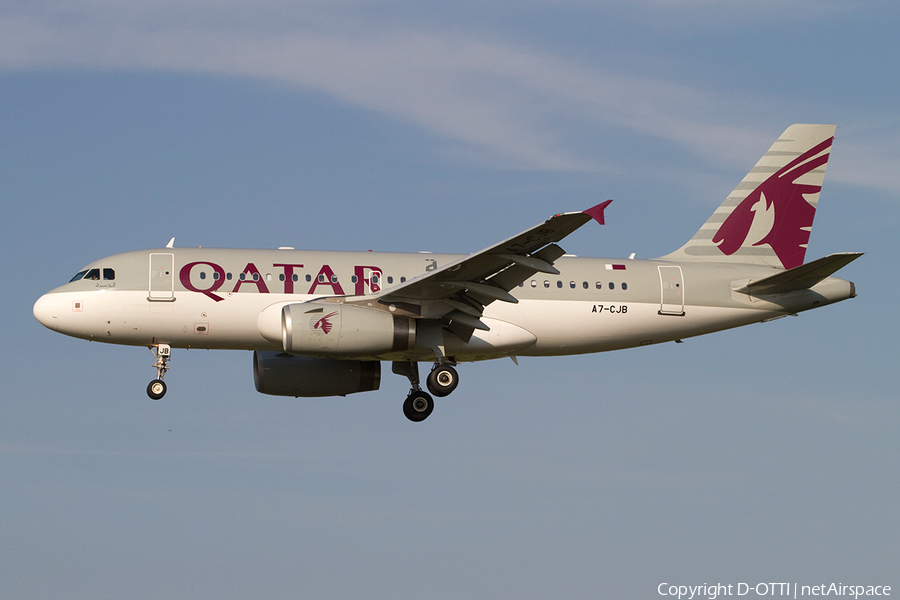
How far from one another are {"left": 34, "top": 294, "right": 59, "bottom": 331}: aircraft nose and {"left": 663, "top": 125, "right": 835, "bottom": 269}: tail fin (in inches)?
685

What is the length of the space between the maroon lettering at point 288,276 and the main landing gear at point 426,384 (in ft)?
14.3

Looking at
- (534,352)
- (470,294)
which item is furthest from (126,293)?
(534,352)

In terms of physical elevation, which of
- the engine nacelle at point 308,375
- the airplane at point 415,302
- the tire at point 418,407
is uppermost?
the airplane at point 415,302

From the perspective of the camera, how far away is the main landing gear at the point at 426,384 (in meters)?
30.9

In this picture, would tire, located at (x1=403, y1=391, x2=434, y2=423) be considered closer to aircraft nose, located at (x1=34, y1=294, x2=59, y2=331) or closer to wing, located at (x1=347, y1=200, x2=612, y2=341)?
wing, located at (x1=347, y1=200, x2=612, y2=341)

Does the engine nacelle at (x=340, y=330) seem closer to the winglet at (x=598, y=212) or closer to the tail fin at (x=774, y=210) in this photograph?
the winglet at (x=598, y=212)

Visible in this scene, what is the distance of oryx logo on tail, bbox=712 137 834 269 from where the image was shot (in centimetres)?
3481

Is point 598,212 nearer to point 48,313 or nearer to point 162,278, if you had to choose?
point 162,278

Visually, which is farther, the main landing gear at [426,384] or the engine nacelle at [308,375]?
the engine nacelle at [308,375]

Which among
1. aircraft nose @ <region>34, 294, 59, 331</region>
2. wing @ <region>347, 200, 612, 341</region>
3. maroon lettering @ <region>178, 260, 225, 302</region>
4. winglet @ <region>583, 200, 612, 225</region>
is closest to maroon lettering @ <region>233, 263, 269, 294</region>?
maroon lettering @ <region>178, 260, 225, 302</region>

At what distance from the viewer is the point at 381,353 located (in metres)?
29.5

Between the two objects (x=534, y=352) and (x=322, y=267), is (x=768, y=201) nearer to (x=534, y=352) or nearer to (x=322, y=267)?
(x=534, y=352)

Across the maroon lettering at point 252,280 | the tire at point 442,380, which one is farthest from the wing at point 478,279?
the maroon lettering at point 252,280

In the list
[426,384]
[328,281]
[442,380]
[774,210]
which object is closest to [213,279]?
[328,281]
